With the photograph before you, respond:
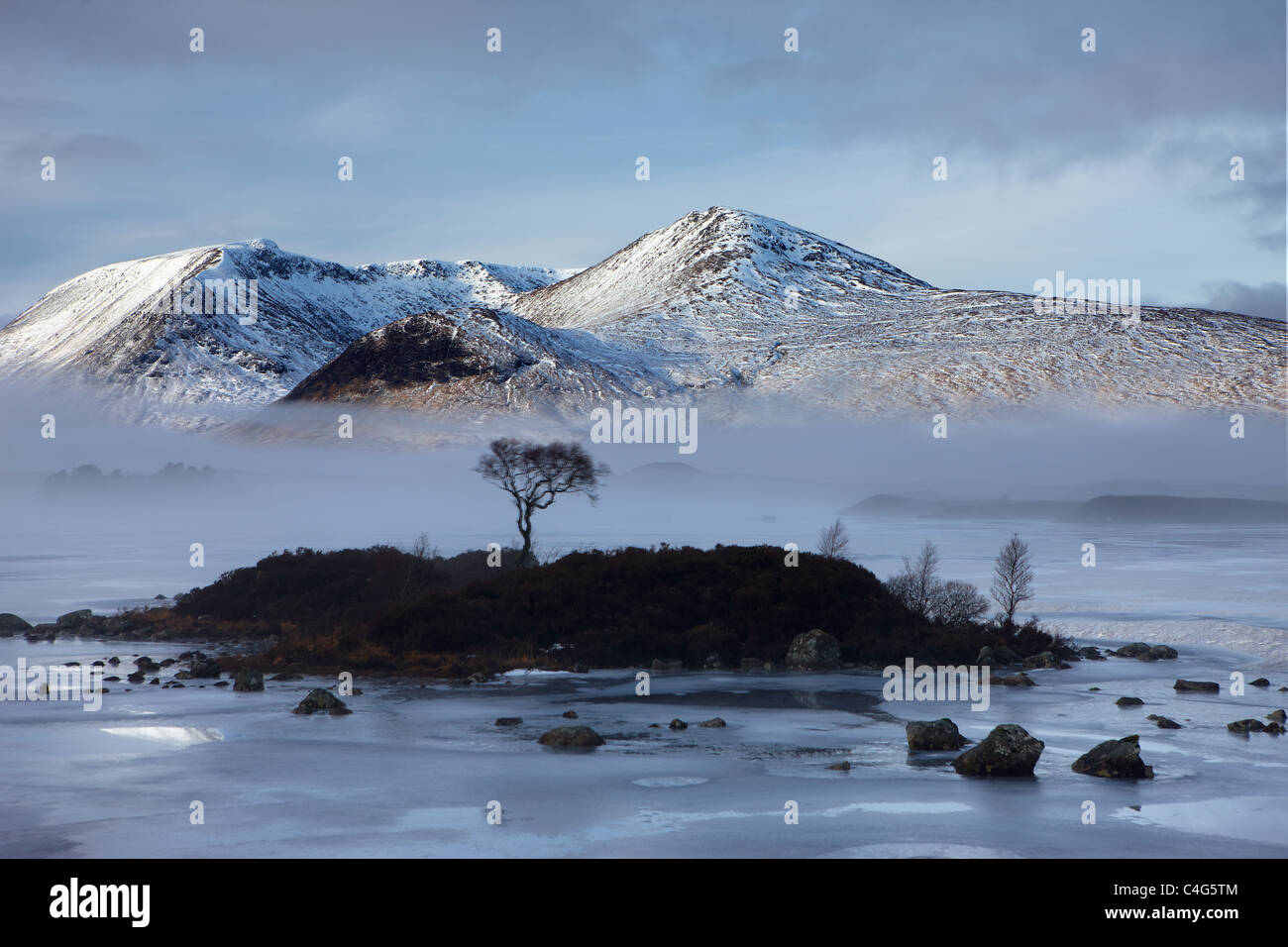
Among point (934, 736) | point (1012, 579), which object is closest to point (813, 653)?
point (1012, 579)

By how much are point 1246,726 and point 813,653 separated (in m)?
13.8

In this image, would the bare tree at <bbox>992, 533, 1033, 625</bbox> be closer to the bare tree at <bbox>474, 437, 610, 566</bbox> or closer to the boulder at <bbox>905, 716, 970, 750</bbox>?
the bare tree at <bbox>474, 437, 610, 566</bbox>

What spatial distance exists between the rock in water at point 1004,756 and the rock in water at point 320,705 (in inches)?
550

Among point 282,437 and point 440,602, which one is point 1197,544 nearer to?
point 440,602

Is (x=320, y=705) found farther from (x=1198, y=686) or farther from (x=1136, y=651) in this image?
(x=1136, y=651)

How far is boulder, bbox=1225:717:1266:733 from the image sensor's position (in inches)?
934

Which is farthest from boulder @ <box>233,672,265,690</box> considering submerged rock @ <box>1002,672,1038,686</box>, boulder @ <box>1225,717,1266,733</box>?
boulder @ <box>1225,717,1266,733</box>

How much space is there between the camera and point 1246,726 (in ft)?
78.2

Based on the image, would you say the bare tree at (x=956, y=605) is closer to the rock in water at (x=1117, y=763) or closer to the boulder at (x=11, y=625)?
the rock in water at (x=1117, y=763)

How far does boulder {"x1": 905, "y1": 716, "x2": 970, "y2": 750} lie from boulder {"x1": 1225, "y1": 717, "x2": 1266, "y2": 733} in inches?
254

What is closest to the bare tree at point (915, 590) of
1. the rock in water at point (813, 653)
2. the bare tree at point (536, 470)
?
the rock in water at point (813, 653)

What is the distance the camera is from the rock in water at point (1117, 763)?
1902 cm
